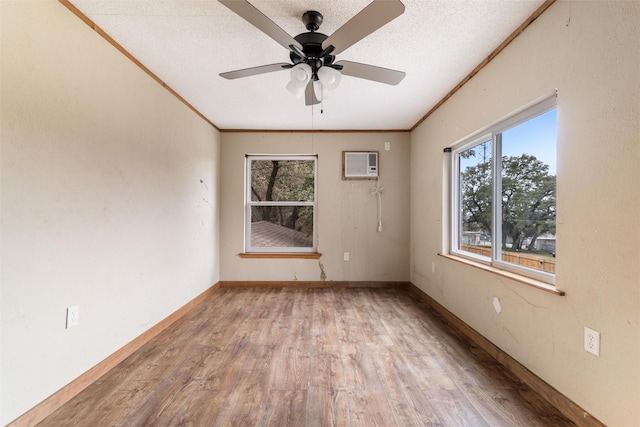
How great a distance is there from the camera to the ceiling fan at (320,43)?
53.3 inches

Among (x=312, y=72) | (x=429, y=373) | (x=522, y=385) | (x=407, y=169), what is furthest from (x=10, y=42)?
(x=407, y=169)

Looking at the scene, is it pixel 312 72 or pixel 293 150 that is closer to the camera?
pixel 312 72

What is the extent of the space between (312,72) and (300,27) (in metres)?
0.36

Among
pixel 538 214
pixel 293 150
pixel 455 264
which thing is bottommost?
pixel 455 264

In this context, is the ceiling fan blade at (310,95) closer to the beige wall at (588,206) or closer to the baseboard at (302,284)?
the beige wall at (588,206)

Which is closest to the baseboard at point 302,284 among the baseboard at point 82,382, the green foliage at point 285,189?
the green foliage at point 285,189

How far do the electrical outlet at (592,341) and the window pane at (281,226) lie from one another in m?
3.24

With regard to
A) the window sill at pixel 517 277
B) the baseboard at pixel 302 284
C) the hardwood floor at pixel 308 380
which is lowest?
the hardwood floor at pixel 308 380

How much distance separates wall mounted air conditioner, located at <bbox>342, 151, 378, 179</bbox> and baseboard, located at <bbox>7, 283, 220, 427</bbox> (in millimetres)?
2868

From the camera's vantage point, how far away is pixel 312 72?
1.79 meters

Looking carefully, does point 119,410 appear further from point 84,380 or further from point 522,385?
point 522,385

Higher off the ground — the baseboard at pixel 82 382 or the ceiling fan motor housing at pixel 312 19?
the ceiling fan motor housing at pixel 312 19

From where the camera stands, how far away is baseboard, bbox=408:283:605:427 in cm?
143

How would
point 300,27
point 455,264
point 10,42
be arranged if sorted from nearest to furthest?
point 10,42 → point 300,27 → point 455,264
